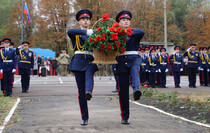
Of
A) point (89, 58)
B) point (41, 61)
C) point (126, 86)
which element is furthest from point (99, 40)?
point (41, 61)

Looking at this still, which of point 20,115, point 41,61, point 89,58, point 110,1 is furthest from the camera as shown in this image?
point 110,1

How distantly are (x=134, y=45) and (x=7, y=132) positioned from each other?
287 cm

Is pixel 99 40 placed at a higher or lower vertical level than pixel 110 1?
lower

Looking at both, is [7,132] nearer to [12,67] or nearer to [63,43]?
[12,67]

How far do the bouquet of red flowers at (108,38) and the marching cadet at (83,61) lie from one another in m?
0.21

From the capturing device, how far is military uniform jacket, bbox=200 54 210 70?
20.2 meters

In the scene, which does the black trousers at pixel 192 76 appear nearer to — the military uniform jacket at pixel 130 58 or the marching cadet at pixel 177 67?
the marching cadet at pixel 177 67

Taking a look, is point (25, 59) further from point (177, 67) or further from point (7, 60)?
point (177, 67)

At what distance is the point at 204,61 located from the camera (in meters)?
20.3

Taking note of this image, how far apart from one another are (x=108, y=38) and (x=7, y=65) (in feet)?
26.7

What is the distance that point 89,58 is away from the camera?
23.5 feet

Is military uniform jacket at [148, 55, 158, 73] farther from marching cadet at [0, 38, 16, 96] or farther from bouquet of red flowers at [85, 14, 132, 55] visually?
bouquet of red flowers at [85, 14, 132, 55]

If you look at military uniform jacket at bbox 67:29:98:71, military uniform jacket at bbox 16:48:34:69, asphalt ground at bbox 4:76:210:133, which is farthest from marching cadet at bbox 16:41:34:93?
military uniform jacket at bbox 67:29:98:71

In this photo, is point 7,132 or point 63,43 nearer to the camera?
point 7,132
